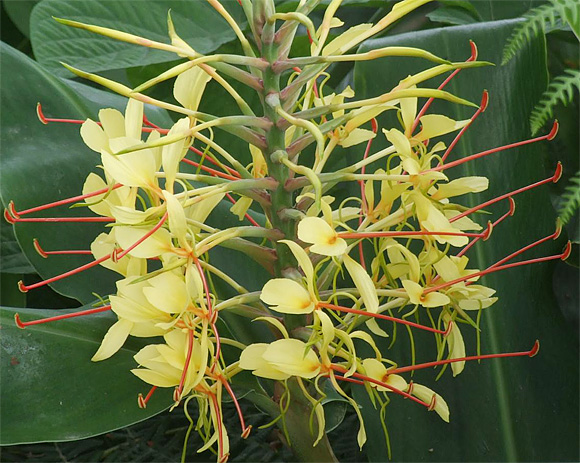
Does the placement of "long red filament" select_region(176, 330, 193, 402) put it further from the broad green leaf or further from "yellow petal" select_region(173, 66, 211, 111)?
the broad green leaf

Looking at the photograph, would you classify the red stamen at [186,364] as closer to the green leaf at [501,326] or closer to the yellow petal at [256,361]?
the yellow petal at [256,361]

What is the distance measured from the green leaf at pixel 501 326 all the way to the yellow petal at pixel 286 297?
0.66 ft

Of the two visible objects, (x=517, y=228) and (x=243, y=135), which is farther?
(x=517, y=228)

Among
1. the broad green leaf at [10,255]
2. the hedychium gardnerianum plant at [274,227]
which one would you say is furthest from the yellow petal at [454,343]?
the broad green leaf at [10,255]

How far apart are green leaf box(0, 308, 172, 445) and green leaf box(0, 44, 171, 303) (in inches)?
2.4

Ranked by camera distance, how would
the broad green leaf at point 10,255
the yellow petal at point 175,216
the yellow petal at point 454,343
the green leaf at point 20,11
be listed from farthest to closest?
the green leaf at point 20,11
the broad green leaf at point 10,255
the yellow petal at point 454,343
the yellow petal at point 175,216

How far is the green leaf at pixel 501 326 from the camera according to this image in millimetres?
529

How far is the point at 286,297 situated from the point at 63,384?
0.17 metres

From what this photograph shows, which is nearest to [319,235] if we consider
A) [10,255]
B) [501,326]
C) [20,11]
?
[501,326]

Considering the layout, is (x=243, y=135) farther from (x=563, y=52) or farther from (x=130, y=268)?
(x=563, y=52)

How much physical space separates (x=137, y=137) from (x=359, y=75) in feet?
0.76

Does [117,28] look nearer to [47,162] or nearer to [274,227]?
[47,162]

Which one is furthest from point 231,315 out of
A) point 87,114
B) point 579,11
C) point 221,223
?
point 579,11

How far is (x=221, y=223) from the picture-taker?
0.57 meters
